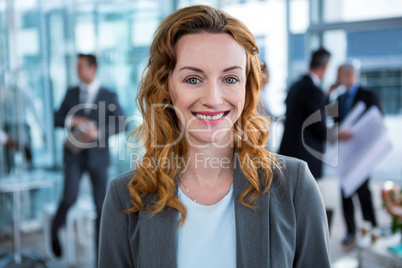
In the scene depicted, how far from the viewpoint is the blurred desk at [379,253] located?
2.22 meters

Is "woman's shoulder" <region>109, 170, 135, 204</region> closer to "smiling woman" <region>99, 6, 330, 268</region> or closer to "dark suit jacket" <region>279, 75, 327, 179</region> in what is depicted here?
A: "smiling woman" <region>99, 6, 330, 268</region>

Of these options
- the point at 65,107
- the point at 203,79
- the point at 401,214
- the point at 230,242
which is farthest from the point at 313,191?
the point at 65,107

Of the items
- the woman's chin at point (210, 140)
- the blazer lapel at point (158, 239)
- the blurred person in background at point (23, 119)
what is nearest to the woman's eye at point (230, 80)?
the woman's chin at point (210, 140)

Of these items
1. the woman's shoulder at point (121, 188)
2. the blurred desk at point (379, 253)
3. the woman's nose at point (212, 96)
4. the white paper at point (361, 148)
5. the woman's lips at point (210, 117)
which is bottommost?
the blurred desk at point (379, 253)

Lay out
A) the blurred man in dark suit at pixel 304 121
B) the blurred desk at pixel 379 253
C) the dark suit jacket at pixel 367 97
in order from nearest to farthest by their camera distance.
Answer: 1. the blurred desk at pixel 379 253
2. the blurred man in dark suit at pixel 304 121
3. the dark suit jacket at pixel 367 97

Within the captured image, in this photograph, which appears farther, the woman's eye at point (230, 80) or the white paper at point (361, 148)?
the white paper at point (361, 148)

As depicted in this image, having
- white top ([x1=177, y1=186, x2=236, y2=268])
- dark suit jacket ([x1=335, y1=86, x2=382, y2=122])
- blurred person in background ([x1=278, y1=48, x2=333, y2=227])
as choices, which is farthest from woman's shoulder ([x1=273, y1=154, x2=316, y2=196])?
dark suit jacket ([x1=335, y1=86, x2=382, y2=122])

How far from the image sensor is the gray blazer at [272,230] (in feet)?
3.20

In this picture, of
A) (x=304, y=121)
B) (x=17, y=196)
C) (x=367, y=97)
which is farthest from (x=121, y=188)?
(x=367, y=97)

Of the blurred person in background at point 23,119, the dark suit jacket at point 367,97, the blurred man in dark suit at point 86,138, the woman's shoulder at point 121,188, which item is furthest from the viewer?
the blurred person in background at point 23,119

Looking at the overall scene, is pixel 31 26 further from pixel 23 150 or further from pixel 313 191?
pixel 313 191

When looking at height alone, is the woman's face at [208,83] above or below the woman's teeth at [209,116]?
above

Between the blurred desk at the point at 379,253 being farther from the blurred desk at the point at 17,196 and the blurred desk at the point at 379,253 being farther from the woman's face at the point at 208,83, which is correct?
the blurred desk at the point at 17,196

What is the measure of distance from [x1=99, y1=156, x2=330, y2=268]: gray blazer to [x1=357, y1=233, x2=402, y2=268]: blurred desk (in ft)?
4.83
